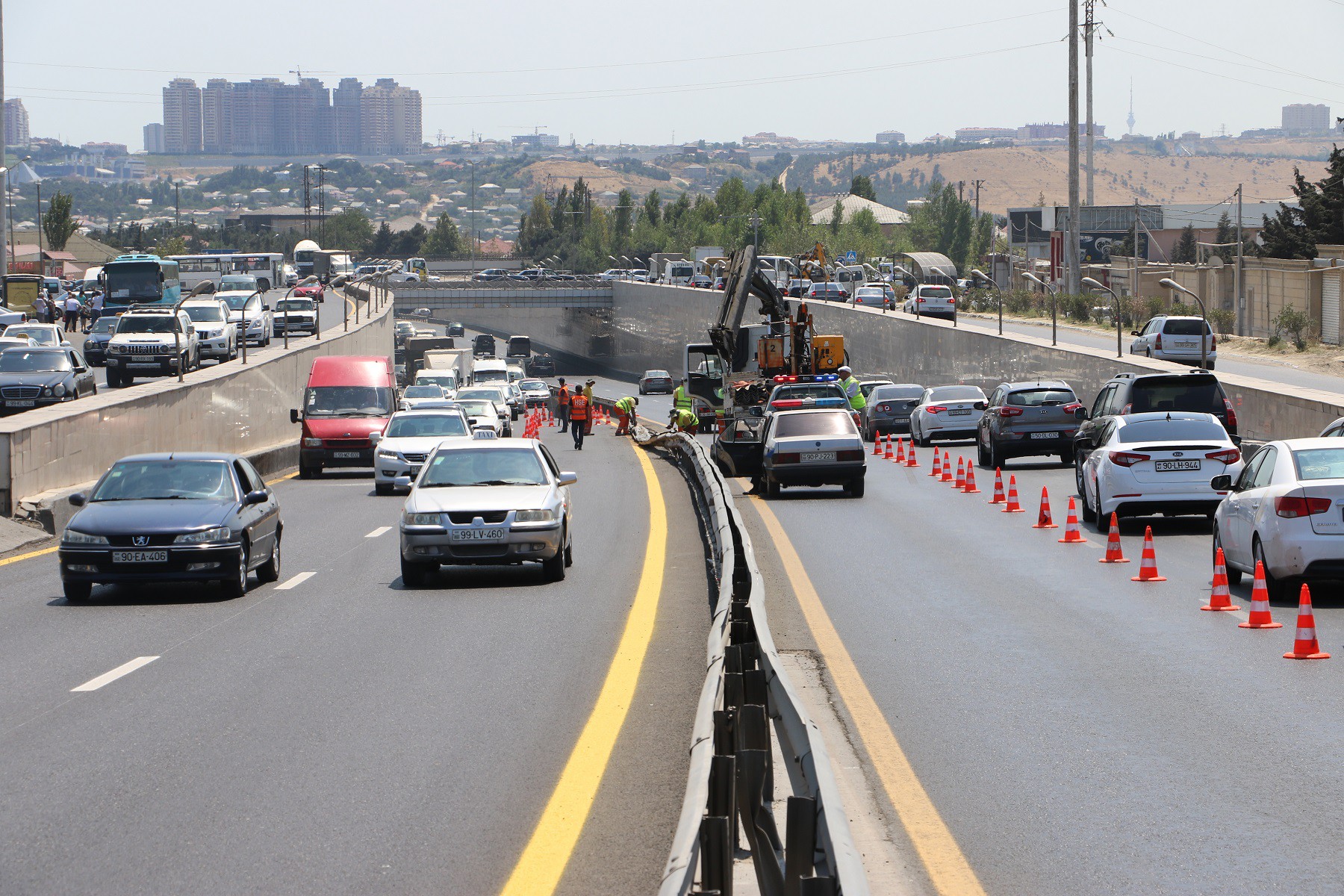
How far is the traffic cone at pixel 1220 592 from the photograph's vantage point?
45.2ft

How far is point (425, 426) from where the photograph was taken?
105 ft

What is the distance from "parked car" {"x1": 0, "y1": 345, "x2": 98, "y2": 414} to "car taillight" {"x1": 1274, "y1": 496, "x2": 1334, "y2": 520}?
2856 cm

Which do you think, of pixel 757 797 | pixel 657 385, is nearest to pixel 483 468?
pixel 757 797

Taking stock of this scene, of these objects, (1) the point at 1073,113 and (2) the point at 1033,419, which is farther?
(1) the point at 1073,113

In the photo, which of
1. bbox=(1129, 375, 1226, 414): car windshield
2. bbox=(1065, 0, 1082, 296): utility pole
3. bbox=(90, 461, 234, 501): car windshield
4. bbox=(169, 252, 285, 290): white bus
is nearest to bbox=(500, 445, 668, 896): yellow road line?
bbox=(90, 461, 234, 501): car windshield

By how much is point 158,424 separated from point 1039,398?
16.5 meters

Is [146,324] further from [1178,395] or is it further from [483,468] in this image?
[483,468]

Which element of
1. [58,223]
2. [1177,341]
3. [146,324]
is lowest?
[1177,341]

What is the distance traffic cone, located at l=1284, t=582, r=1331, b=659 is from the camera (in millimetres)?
11359

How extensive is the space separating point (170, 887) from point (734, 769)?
87.8 inches

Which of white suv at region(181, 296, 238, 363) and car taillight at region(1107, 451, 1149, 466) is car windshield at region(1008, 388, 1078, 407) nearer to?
car taillight at region(1107, 451, 1149, 466)

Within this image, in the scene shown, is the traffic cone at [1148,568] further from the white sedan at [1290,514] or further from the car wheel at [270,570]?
the car wheel at [270,570]

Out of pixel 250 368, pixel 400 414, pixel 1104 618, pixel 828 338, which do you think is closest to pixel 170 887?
pixel 1104 618

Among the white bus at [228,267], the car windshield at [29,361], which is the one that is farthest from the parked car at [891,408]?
the white bus at [228,267]
